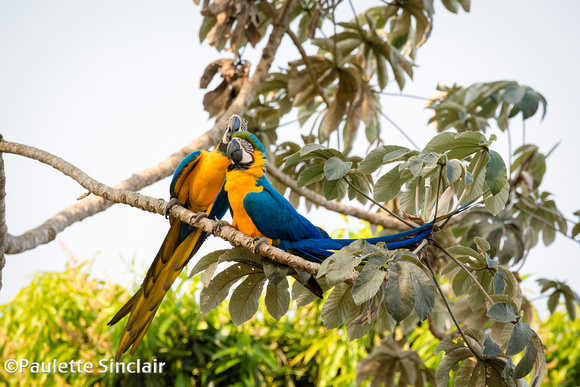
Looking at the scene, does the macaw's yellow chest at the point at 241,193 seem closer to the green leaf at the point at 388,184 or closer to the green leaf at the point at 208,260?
the green leaf at the point at 208,260

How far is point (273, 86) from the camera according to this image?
2.52 metres

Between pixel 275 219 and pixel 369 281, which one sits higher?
pixel 275 219

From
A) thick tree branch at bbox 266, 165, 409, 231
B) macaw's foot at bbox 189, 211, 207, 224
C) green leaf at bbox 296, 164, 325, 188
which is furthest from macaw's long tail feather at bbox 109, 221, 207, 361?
thick tree branch at bbox 266, 165, 409, 231

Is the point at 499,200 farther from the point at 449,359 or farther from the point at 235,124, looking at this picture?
the point at 235,124

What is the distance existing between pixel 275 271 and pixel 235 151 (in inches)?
12.0

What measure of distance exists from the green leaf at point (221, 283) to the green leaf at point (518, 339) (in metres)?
0.56

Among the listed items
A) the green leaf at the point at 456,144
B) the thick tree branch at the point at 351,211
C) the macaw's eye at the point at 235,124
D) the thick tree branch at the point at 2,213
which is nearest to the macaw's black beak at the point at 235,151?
the macaw's eye at the point at 235,124

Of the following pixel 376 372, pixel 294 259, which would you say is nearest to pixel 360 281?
pixel 294 259

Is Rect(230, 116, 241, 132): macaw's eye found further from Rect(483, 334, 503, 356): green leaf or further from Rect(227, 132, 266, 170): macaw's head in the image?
Rect(483, 334, 503, 356): green leaf

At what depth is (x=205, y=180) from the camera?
1.45 metres

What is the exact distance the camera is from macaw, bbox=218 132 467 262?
3.65 ft

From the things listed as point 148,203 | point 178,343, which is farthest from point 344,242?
point 178,343

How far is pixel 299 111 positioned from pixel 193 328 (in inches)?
54.8

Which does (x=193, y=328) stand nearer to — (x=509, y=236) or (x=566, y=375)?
(x=509, y=236)
